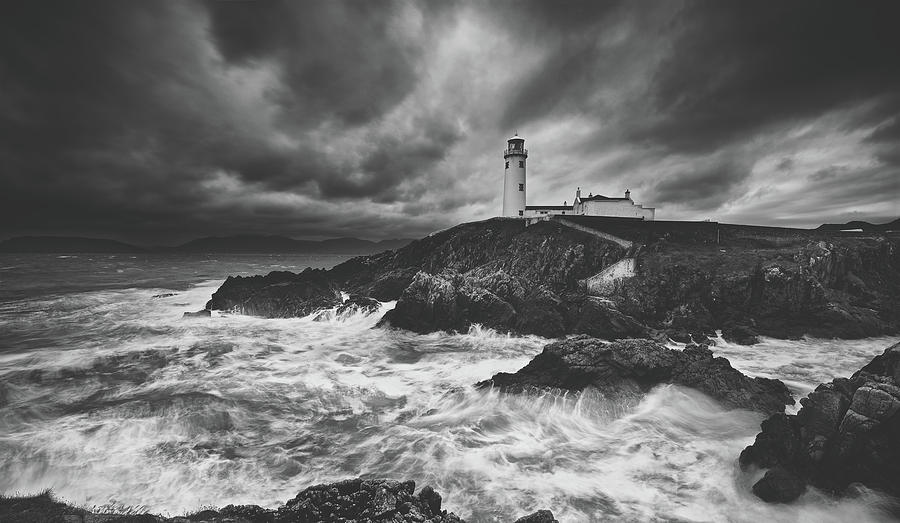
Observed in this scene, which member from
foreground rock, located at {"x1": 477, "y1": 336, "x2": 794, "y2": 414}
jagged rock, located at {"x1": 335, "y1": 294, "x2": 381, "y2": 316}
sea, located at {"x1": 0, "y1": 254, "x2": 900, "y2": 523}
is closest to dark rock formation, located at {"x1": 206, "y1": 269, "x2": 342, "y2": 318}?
jagged rock, located at {"x1": 335, "y1": 294, "x2": 381, "y2": 316}

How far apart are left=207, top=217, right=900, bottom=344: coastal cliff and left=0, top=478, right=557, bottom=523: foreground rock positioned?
55.9ft

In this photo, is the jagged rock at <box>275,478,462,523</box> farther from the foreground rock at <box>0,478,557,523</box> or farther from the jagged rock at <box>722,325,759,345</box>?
the jagged rock at <box>722,325,759,345</box>

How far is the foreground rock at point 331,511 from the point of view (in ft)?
23.0

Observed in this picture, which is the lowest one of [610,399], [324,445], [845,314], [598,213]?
[324,445]

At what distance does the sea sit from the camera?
28.8 ft

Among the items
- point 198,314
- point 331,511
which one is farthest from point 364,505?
point 198,314

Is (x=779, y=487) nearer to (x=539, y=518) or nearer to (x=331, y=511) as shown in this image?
(x=539, y=518)

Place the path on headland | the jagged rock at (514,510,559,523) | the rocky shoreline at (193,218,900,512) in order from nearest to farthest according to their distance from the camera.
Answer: the jagged rock at (514,510,559,523) → the rocky shoreline at (193,218,900,512) → the path on headland

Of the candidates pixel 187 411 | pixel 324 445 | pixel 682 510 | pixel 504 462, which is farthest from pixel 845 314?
pixel 187 411

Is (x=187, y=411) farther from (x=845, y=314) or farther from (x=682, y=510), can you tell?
(x=845, y=314)

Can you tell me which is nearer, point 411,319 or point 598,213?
point 411,319

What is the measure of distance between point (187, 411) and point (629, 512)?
1310 cm

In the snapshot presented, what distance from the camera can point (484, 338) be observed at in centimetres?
2384

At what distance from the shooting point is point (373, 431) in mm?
12180
